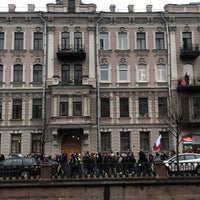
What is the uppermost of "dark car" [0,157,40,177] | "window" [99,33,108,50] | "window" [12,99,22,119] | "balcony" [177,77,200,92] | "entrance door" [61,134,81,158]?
"window" [99,33,108,50]

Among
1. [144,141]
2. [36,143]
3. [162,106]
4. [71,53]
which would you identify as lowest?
[36,143]

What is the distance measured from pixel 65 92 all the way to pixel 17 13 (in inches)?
337

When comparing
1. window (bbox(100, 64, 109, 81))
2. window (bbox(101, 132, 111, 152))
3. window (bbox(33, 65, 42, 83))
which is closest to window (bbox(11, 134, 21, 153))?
window (bbox(33, 65, 42, 83))

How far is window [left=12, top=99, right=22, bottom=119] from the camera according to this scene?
29.0 metres

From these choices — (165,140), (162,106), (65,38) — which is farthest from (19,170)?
(65,38)

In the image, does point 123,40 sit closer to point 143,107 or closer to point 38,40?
point 143,107

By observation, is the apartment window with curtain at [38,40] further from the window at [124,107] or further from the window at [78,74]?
the window at [124,107]

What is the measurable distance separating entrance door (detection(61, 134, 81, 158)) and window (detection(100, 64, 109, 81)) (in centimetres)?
566

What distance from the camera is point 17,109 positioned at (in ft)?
95.7

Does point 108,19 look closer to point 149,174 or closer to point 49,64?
point 49,64

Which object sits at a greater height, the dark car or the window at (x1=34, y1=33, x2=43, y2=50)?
the window at (x1=34, y1=33, x2=43, y2=50)

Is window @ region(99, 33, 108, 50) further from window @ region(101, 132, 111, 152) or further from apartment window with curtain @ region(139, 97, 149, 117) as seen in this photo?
window @ region(101, 132, 111, 152)

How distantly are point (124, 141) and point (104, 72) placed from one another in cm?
635

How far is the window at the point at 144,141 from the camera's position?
95.0ft
